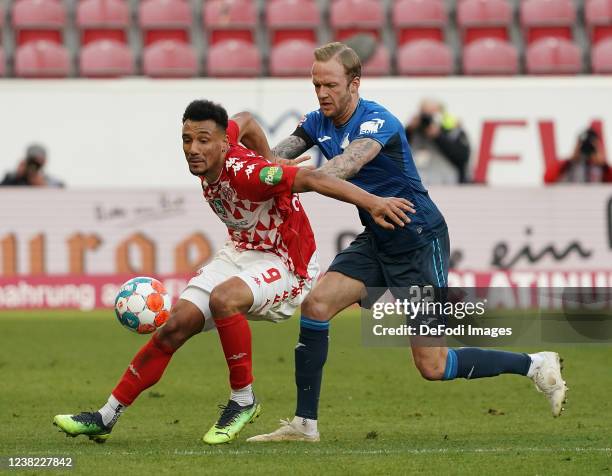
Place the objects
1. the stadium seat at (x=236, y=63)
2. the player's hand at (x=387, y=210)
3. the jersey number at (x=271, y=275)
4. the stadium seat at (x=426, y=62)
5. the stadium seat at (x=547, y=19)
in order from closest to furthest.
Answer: the player's hand at (x=387, y=210) < the jersey number at (x=271, y=275) < the stadium seat at (x=236, y=63) < the stadium seat at (x=426, y=62) < the stadium seat at (x=547, y=19)

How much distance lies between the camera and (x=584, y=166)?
17.8 meters

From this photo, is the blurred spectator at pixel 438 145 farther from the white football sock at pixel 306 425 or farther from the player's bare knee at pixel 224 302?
the player's bare knee at pixel 224 302

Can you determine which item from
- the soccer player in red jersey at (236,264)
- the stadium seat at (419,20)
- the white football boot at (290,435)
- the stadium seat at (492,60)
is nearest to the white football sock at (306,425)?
the white football boot at (290,435)

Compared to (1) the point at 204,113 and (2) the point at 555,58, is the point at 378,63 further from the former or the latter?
(1) the point at 204,113

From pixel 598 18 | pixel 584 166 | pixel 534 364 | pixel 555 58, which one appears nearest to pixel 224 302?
pixel 534 364

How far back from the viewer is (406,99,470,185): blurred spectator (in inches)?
707

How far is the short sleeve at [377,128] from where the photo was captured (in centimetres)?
751

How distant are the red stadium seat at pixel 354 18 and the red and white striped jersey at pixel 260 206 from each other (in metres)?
12.2

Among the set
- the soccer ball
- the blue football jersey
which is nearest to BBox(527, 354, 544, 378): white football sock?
the blue football jersey

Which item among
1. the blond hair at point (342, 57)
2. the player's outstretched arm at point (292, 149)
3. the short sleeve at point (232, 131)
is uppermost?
the blond hair at point (342, 57)

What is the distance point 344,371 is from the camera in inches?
454

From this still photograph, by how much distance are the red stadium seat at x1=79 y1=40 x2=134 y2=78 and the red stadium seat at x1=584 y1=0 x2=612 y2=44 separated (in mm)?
6754

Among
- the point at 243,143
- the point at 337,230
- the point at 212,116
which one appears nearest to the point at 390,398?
the point at 243,143

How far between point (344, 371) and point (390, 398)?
184cm
